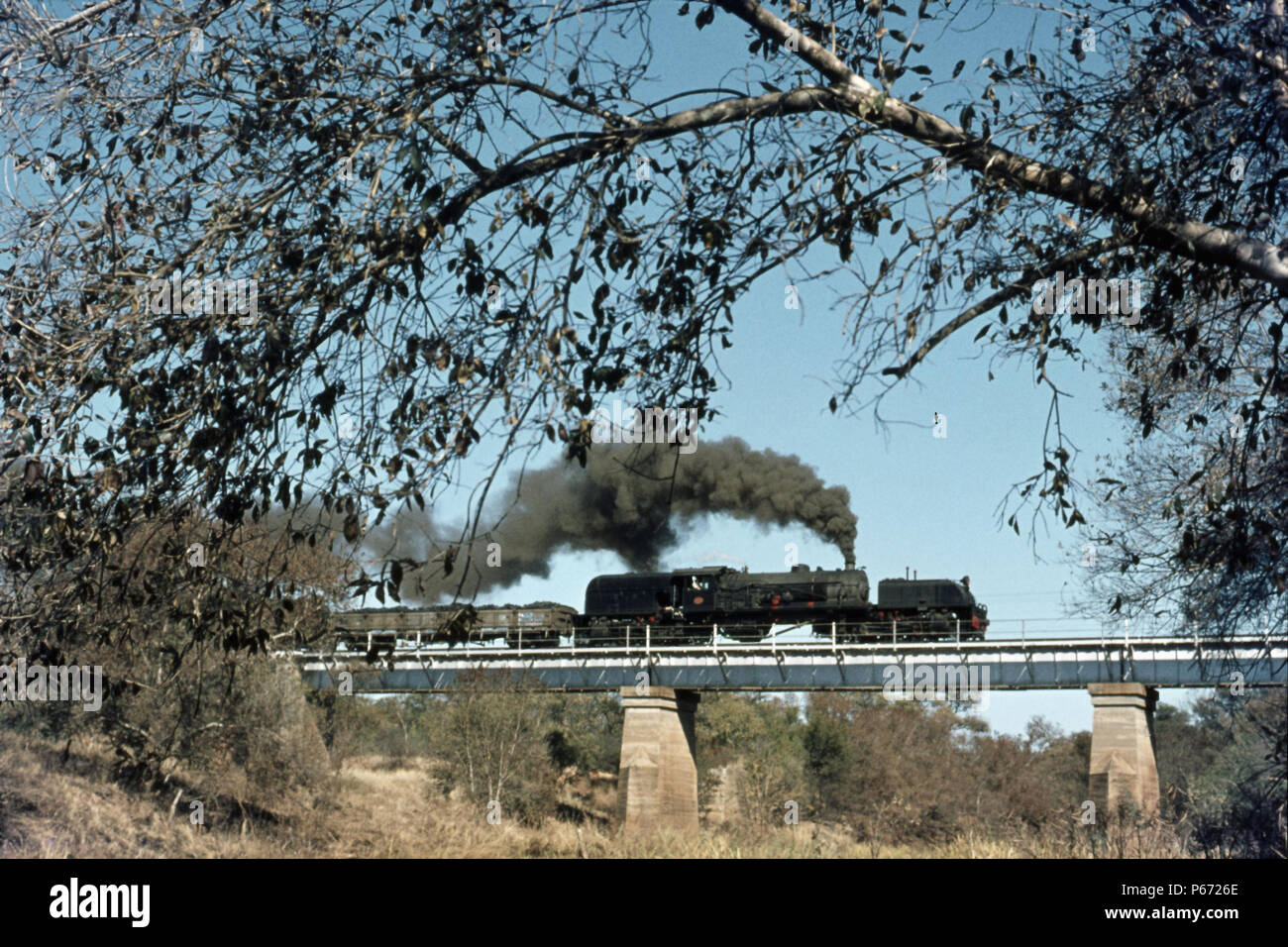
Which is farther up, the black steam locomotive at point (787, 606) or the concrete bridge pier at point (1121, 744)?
the black steam locomotive at point (787, 606)

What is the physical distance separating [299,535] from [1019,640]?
120ft

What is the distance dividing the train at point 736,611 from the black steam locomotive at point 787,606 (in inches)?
1.5

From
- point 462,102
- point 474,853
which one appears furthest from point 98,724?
point 462,102

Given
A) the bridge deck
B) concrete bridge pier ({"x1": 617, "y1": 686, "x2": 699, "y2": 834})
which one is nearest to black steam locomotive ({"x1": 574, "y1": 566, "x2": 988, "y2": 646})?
the bridge deck

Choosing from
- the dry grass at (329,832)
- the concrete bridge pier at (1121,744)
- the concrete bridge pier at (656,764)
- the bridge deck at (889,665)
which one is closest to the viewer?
the dry grass at (329,832)

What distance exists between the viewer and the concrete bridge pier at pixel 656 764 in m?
40.4

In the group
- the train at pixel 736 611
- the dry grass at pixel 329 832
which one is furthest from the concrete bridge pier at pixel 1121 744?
the dry grass at pixel 329 832

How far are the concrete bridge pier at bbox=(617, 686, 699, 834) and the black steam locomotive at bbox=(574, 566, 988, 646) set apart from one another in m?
3.28

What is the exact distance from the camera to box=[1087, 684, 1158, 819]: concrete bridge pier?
37.3 metres

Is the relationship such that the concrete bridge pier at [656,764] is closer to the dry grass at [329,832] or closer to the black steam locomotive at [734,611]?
the dry grass at [329,832]

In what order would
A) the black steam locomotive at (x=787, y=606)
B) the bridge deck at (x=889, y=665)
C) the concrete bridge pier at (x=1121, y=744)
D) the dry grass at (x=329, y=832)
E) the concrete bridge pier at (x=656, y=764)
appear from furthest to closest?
the black steam locomotive at (x=787, y=606)
the concrete bridge pier at (x=656, y=764)
the bridge deck at (x=889, y=665)
the concrete bridge pier at (x=1121, y=744)
the dry grass at (x=329, y=832)
